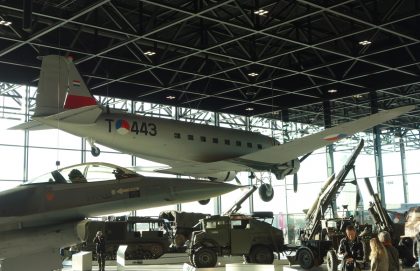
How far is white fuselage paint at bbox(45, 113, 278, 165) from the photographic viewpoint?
15625mm

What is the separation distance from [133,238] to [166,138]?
12.5ft

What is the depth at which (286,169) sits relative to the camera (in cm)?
2078

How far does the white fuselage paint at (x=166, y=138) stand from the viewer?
1562 centimetres

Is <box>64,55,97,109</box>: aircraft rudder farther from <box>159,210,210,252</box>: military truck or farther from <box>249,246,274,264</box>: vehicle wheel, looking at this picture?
<box>159,210,210,252</box>: military truck

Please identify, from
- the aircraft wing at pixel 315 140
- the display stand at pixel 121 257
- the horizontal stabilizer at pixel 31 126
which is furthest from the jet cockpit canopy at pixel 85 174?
the aircraft wing at pixel 315 140

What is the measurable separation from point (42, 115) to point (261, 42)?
9339mm

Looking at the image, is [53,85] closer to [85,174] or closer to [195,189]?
[85,174]

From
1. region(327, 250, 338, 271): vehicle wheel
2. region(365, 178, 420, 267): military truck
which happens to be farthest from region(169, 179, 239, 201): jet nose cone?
region(365, 178, 420, 267): military truck

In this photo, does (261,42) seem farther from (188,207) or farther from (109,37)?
(188,207)

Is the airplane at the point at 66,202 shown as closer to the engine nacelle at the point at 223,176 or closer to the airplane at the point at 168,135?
the airplane at the point at 168,135

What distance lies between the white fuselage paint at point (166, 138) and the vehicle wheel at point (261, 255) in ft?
17.5

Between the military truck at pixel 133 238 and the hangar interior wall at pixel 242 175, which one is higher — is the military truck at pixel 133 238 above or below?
below

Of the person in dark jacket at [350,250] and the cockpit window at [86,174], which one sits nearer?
the cockpit window at [86,174]

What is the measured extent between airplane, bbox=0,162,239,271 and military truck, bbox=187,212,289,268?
5033 mm
